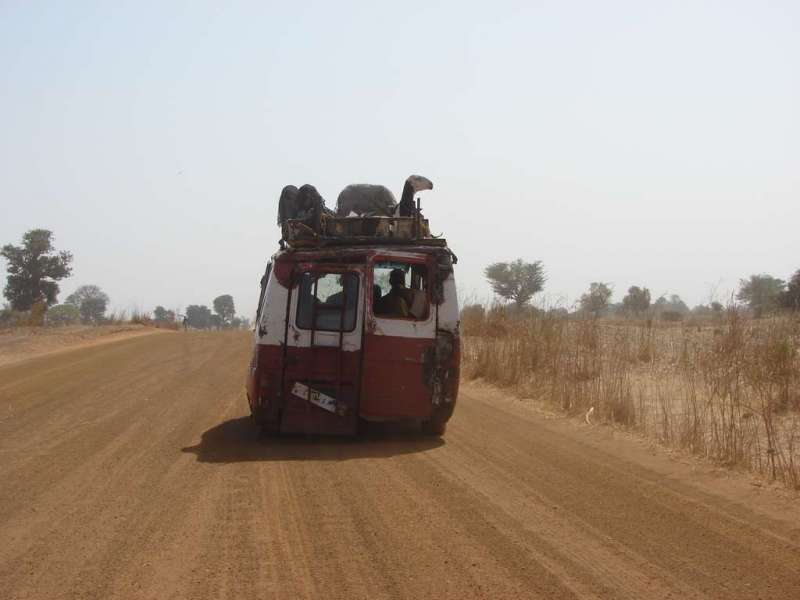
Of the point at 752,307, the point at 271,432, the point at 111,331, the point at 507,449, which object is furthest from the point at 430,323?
the point at 111,331

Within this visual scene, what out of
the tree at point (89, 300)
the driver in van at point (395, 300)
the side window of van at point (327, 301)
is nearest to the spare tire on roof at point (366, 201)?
the driver in van at point (395, 300)

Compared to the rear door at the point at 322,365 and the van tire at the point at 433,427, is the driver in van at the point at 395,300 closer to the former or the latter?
the rear door at the point at 322,365

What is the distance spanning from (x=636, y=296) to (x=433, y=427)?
30.6 m

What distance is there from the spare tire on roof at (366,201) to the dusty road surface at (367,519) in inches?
132

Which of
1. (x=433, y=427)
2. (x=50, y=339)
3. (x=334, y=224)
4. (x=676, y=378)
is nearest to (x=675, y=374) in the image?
(x=676, y=378)

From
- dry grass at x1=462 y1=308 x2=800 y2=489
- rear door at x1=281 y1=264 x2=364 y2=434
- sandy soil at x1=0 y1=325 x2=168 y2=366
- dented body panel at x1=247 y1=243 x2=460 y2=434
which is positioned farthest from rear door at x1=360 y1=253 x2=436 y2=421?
sandy soil at x1=0 y1=325 x2=168 y2=366

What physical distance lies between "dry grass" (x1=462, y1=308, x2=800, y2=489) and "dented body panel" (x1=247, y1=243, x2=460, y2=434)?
3.08 meters

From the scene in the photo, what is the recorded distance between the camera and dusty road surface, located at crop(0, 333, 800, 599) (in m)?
4.89

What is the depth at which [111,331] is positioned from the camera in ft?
105

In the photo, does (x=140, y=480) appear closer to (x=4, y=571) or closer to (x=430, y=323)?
(x=4, y=571)

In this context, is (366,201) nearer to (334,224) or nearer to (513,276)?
(334,224)

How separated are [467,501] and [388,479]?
3.63ft

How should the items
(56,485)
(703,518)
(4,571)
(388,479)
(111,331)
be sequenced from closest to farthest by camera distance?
(4,571), (703,518), (56,485), (388,479), (111,331)

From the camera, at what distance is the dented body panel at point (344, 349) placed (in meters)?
9.72
